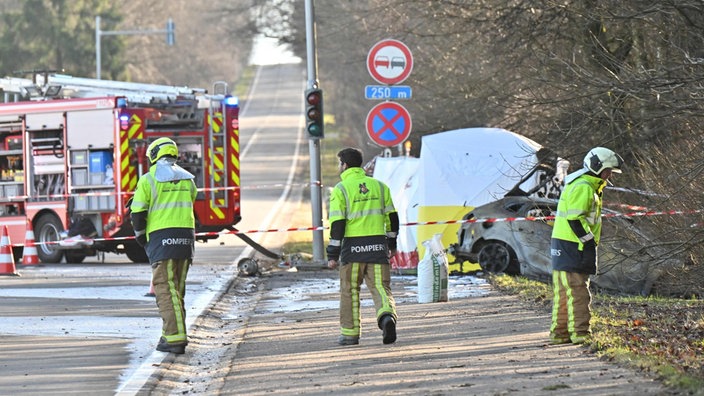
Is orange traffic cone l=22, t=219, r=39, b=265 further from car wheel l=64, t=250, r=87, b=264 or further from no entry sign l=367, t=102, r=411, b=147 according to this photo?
no entry sign l=367, t=102, r=411, b=147

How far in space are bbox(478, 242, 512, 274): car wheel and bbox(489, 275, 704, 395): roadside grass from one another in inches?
50.0

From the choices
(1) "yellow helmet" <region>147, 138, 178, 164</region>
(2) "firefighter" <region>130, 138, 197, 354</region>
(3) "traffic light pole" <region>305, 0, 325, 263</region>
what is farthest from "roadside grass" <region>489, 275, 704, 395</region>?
(3) "traffic light pole" <region>305, 0, 325, 263</region>

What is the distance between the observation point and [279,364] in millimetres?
10672

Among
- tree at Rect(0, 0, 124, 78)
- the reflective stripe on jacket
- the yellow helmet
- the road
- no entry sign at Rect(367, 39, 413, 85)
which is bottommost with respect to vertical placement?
the road

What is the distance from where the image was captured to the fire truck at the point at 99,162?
22453 mm

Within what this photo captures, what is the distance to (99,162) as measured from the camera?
2259cm

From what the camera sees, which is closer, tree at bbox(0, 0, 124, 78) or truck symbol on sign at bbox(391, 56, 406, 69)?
truck symbol on sign at bbox(391, 56, 406, 69)

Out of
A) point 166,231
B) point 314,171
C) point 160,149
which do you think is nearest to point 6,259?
point 314,171

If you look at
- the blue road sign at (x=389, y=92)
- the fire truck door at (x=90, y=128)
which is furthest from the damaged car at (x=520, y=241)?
the fire truck door at (x=90, y=128)

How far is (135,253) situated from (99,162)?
5.67 feet

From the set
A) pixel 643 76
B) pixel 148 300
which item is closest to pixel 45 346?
pixel 148 300

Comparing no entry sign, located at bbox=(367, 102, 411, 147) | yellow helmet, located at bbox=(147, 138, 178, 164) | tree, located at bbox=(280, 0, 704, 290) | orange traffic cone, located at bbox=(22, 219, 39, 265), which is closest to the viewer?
yellow helmet, located at bbox=(147, 138, 178, 164)

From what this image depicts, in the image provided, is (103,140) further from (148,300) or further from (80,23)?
(80,23)

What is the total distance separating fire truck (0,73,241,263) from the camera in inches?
884
